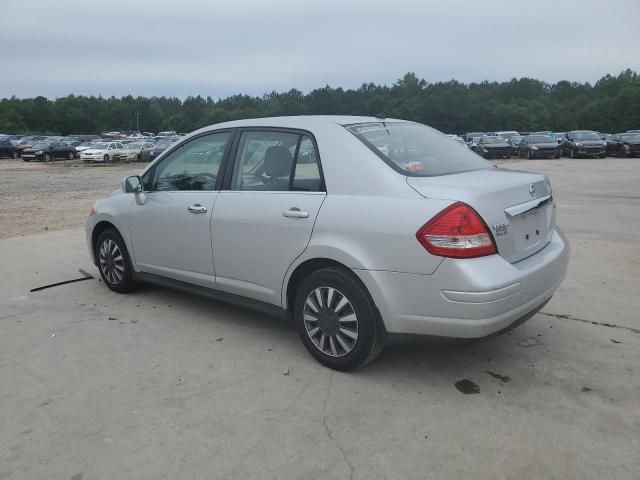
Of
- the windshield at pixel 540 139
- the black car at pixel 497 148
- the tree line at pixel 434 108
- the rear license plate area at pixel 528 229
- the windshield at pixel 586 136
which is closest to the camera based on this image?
the rear license plate area at pixel 528 229

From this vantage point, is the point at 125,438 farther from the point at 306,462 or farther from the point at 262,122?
the point at 262,122

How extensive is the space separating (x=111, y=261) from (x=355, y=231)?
3169 millimetres

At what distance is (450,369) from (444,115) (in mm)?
103680

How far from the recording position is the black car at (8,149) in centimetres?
4306

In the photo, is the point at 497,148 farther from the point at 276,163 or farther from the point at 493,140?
the point at 276,163

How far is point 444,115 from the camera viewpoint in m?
102

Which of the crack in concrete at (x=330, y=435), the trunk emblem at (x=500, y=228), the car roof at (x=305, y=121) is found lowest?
the crack in concrete at (x=330, y=435)

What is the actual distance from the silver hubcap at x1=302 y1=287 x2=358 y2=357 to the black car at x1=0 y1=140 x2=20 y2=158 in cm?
4677

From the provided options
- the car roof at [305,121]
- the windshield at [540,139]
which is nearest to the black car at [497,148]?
the windshield at [540,139]

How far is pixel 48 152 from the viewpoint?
39.6 meters

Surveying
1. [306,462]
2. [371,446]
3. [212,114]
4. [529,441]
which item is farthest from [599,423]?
[212,114]

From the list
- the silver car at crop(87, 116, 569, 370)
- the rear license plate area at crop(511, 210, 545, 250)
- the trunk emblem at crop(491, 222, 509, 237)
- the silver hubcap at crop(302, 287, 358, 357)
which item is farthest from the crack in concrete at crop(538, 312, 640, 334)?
the silver hubcap at crop(302, 287, 358, 357)

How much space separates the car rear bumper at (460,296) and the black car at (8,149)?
155ft

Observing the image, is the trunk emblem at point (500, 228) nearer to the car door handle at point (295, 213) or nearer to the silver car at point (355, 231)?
A: the silver car at point (355, 231)
